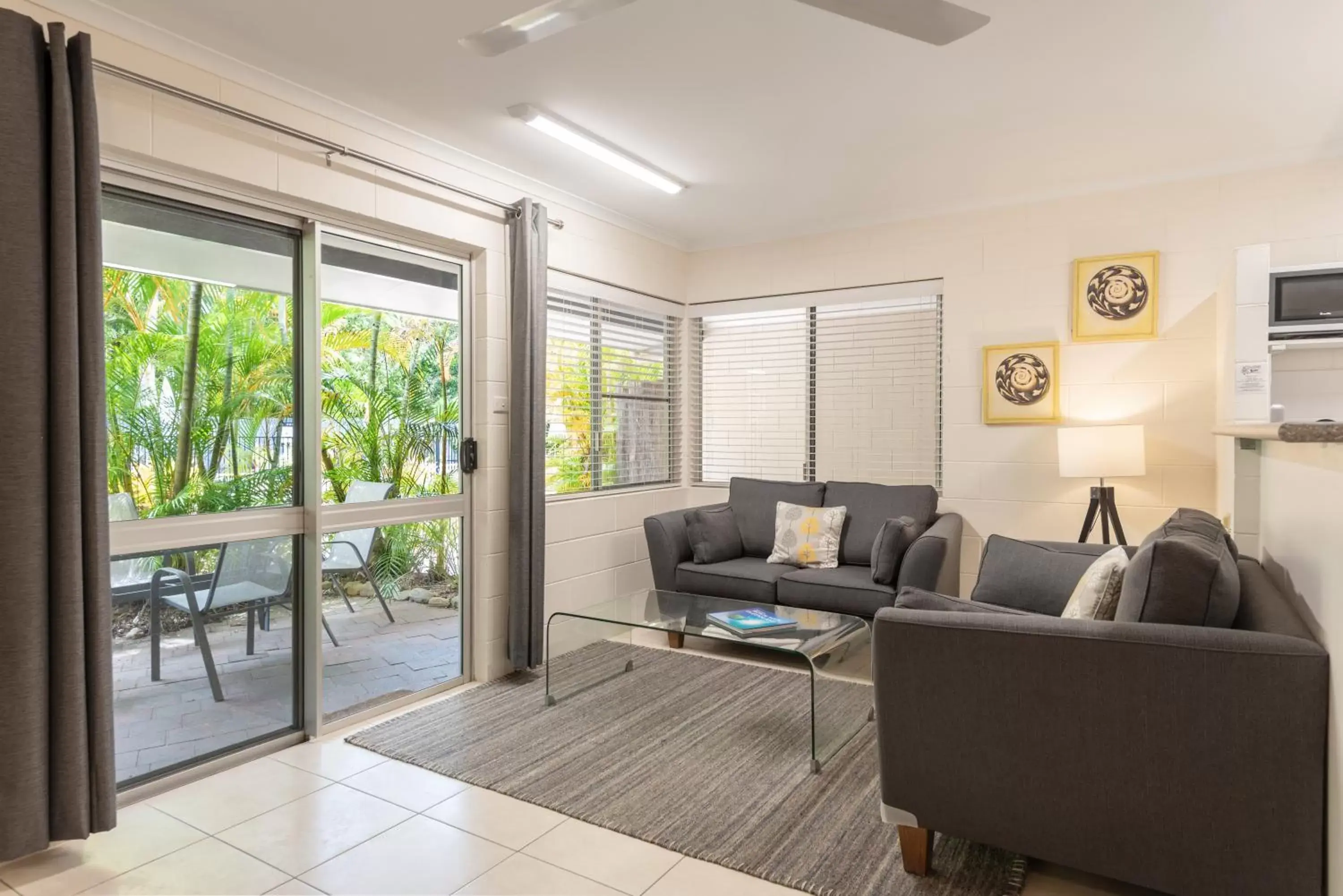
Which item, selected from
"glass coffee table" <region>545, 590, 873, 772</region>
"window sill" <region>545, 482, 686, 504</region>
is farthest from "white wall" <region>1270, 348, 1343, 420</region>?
"window sill" <region>545, 482, 686, 504</region>

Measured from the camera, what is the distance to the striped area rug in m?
2.18

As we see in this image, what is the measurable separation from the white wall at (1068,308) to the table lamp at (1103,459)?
250mm

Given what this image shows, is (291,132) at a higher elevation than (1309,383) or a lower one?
higher

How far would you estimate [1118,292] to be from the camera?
4.08 metres

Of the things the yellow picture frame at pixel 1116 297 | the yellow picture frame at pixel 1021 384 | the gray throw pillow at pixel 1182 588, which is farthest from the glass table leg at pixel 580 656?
the yellow picture frame at pixel 1116 297

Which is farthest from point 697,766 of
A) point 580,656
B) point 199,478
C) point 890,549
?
point 199,478

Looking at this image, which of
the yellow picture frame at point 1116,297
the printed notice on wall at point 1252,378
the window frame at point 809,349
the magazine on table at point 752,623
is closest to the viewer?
the magazine on table at point 752,623

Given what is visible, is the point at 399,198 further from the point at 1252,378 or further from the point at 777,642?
the point at 1252,378

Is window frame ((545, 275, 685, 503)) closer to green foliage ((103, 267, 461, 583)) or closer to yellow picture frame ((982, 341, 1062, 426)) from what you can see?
green foliage ((103, 267, 461, 583))

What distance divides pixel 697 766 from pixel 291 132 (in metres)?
2.83

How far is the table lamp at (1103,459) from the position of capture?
3.72 meters

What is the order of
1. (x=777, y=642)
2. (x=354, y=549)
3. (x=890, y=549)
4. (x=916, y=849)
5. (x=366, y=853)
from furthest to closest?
(x=890, y=549) < (x=354, y=549) < (x=777, y=642) < (x=366, y=853) < (x=916, y=849)

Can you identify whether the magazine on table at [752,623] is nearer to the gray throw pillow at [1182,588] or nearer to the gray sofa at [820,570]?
the gray sofa at [820,570]

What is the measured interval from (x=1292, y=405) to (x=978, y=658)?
111 inches
